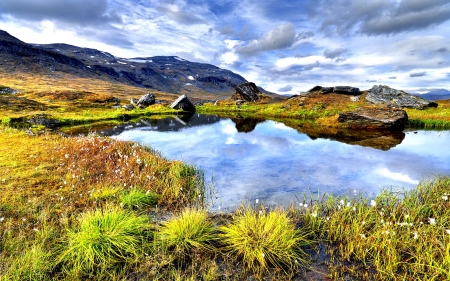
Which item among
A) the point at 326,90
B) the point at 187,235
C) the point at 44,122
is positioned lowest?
the point at 44,122

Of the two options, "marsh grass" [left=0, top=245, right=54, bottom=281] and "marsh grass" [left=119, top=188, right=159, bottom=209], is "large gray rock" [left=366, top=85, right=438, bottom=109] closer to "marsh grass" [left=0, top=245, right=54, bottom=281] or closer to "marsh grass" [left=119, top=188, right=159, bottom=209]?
"marsh grass" [left=119, top=188, right=159, bottom=209]

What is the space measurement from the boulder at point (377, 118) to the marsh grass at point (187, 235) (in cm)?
2832

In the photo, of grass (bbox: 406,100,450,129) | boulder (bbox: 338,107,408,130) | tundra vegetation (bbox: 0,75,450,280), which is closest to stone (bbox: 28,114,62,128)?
tundra vegetation (bbox: 0,75,450,280)

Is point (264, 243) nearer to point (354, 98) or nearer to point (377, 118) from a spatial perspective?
point (377, 118)

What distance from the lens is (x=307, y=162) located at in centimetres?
1627

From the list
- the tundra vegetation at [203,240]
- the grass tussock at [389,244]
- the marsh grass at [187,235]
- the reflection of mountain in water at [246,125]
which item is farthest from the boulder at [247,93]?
the marsh grass at [187,235]

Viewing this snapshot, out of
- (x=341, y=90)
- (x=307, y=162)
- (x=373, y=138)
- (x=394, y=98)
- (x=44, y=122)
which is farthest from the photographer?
(x=341, y=90)

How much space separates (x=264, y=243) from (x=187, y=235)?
6.56 feet

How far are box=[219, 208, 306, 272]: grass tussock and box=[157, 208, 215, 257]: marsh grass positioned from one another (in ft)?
1.49

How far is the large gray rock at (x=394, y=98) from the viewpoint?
42969 millimetres

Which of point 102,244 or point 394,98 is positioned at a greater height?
point 394,98

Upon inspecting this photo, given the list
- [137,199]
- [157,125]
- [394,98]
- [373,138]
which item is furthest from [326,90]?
[137,199]

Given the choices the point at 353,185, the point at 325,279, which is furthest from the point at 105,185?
the point at 353,185

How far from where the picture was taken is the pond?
37.7 feet
